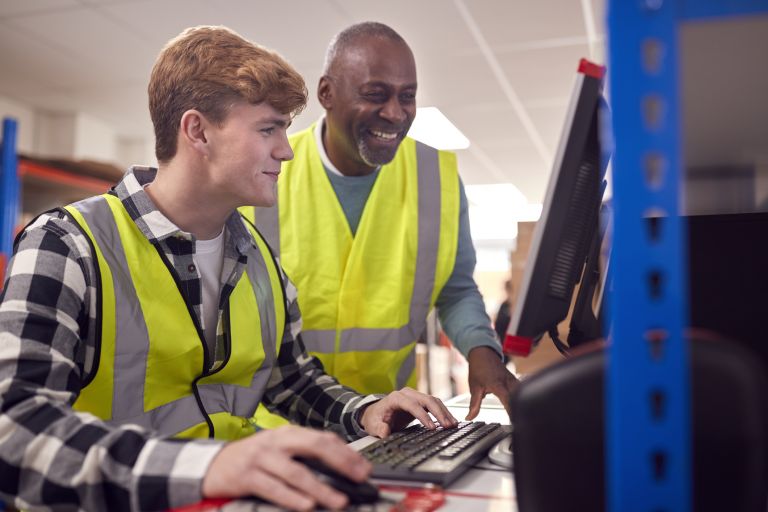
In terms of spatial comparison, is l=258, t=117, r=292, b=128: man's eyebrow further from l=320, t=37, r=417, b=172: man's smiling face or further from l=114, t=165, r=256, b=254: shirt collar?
l=320, t=37, r=417, b=172: man's smiling face

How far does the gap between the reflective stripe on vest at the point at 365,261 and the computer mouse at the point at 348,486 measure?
940mm

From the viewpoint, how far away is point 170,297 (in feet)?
3.21

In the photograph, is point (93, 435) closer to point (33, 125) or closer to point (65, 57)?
point (65, 57)

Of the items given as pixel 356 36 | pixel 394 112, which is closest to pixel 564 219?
pixel 394 112

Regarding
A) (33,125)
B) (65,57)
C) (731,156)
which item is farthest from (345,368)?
(33,125)

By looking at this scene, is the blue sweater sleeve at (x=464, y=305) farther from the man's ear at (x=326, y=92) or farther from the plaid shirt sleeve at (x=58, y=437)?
the plaid shirt sleeve at (x=58, y=437)

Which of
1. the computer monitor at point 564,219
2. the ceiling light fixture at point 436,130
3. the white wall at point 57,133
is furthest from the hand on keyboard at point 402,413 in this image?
the white wall at point 57,133

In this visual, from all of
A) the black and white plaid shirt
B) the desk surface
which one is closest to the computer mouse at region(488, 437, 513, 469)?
the desk surface

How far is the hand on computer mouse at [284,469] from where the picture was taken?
0.57 m

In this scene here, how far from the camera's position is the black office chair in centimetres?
43

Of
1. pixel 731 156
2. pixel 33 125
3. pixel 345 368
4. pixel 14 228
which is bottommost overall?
pixel 345 368

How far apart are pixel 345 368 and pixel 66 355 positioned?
820mm

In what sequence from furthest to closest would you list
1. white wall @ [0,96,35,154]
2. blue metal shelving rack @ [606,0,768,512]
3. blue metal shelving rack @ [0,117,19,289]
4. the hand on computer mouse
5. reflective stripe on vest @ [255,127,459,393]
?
white wall @ [0,96,35,154], blue metal shelving rack @ [0,117,19,289], reflective stripe on vest @ [255,127,459,393], the hand on computer mouse, blue metal shelving rack @ [606,0,768,512]

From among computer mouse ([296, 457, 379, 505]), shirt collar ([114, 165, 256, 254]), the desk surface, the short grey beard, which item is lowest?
the desk surface
